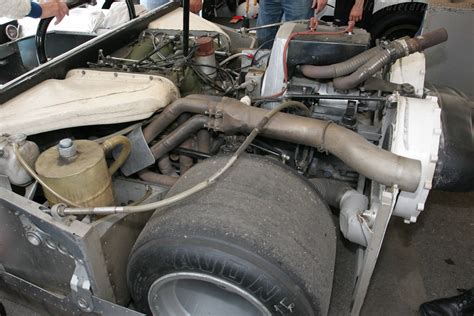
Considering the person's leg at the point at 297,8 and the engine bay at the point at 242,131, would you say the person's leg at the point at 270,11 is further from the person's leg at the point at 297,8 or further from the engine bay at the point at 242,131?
the engine bay at the point at 242,131

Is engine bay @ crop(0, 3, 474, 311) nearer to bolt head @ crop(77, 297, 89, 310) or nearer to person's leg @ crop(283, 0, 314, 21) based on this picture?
bolt head @ crop(77, 297, 89, 310)

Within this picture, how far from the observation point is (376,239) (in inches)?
57.0

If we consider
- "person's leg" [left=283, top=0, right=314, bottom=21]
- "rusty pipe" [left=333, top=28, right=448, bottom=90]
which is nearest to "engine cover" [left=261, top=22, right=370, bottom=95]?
"rusty pipe" [left=333, top=28, right=448, bottom=90]

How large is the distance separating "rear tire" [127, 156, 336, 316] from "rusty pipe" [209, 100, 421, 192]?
0.45ft

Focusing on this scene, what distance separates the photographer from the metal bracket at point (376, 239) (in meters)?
1.36

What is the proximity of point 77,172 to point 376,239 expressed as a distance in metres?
1.07

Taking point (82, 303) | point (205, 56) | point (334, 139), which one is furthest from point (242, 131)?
point (82, 303)

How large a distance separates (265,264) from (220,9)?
5665 mm

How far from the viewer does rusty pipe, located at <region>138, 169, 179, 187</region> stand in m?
1.84

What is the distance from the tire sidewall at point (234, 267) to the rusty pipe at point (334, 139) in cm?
47

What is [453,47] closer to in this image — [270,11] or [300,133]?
[270,11]

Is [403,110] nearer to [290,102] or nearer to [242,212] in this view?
[290,102]

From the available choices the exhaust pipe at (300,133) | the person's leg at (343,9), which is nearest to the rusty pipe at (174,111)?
the exhaust pipe at (300,133)

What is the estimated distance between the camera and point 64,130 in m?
1.76
